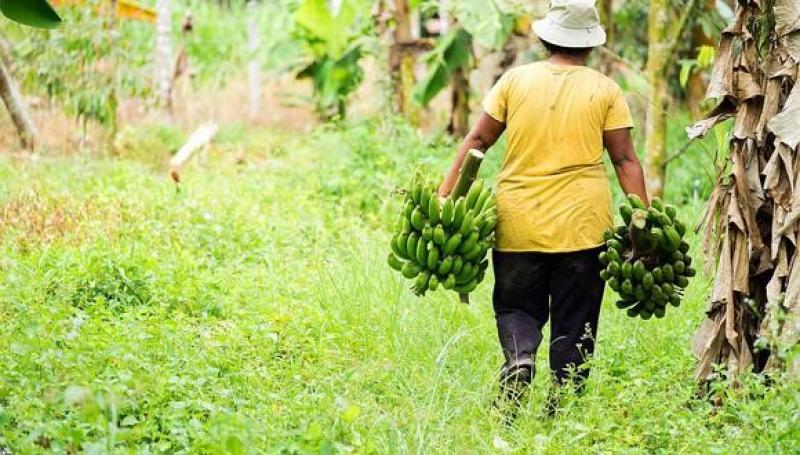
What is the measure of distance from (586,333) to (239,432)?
1542 mm

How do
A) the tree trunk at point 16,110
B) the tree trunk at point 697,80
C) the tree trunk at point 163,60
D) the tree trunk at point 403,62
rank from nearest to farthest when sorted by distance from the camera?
the tree trunk at point 16,110 < the tree trunk at point 697,80 < the tree trunk at point 403,62 < the tree trunk at point 163,60

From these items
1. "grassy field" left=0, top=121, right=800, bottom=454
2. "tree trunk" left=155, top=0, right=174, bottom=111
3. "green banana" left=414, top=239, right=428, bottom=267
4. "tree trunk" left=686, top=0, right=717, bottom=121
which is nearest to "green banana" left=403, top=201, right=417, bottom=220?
"green banana" left=414, top=239, right=428, bottom=267

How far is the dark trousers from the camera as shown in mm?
4750

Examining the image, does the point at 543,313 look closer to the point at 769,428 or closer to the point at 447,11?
the point at 769,428

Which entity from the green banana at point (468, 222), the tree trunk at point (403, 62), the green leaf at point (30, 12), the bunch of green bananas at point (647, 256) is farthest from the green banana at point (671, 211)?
the tree trunk at point (403, 62)

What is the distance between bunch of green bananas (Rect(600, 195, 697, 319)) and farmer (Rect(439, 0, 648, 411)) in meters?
0.10

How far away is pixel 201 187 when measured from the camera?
9344mm

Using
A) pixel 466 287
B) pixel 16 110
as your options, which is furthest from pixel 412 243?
pixel 16 110

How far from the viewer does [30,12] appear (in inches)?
167

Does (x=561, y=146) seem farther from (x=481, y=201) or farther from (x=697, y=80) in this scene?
(x=697, y=80)

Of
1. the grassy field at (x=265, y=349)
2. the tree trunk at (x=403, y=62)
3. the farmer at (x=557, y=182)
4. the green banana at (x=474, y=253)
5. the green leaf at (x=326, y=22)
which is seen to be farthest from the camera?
the green leaf at (x=326, y=22)

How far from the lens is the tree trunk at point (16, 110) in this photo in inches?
346

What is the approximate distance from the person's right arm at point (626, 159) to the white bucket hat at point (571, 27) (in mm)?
371

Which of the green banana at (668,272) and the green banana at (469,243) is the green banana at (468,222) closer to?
the green banana at (469,243)
